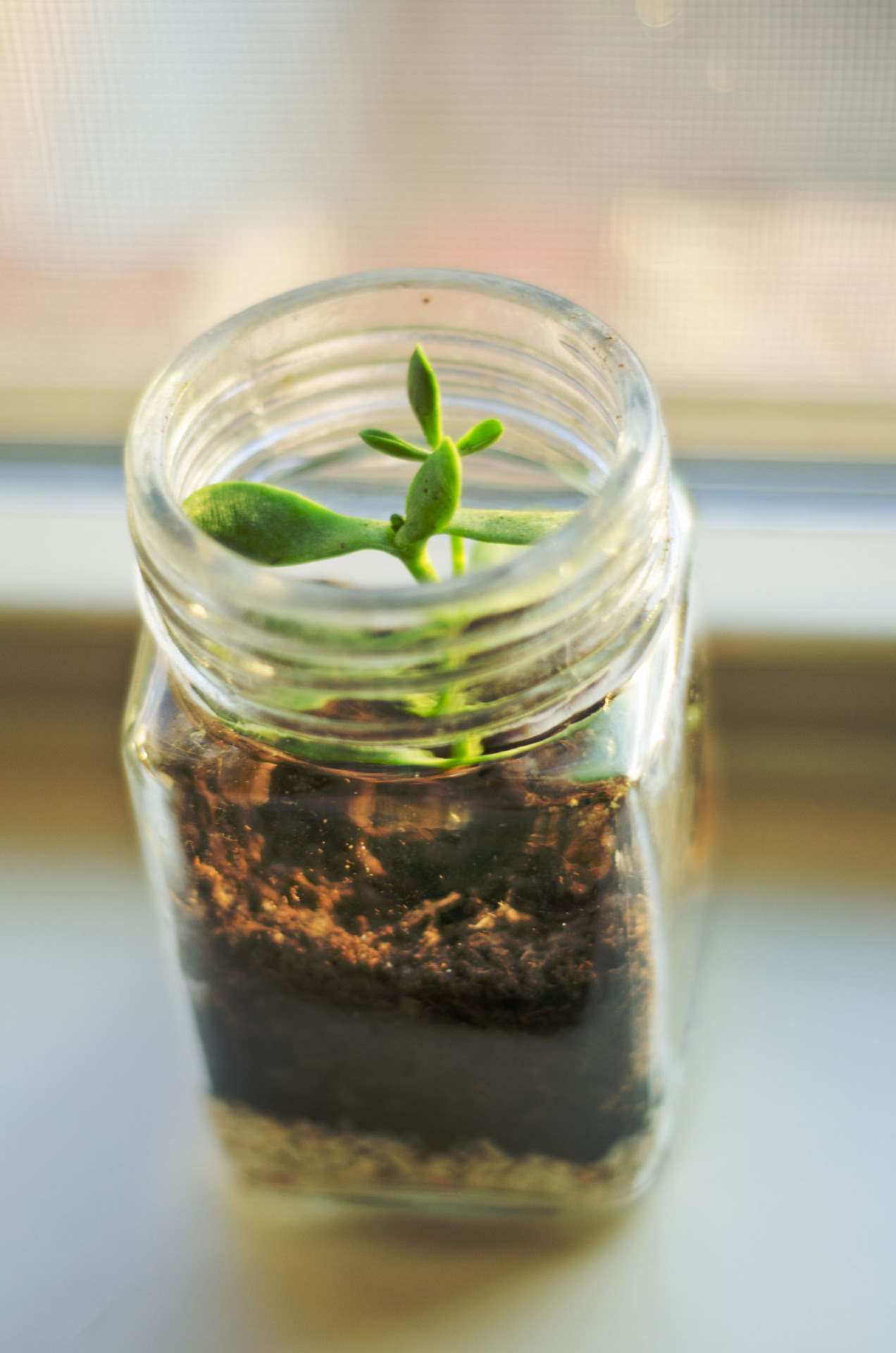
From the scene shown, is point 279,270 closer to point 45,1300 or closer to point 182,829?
point 182,829

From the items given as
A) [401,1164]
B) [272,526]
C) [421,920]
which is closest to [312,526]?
[272,526]

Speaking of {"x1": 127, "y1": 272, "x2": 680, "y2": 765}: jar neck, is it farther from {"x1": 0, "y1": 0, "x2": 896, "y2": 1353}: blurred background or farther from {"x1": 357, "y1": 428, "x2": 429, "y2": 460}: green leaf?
{"x1": 0, "y1": 0, "x2": 896, "y2": 1353}: blurred background

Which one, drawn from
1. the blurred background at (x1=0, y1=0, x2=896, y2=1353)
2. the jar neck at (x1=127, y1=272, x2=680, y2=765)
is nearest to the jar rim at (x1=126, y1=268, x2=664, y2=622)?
the jar neck at (x1=127, y1=272, x2=680, y2=765)

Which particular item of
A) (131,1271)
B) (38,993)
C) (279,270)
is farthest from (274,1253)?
(279,270)

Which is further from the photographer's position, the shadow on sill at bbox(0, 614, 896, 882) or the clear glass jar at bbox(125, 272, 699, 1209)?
the shadow on sill at bbox(0, 614, 896, 882)

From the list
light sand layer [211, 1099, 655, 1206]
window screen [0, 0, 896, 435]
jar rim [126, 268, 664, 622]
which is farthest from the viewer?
window screen [0, 0, 896, 435]

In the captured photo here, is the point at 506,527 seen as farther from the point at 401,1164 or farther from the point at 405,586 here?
the point at 401,1164
